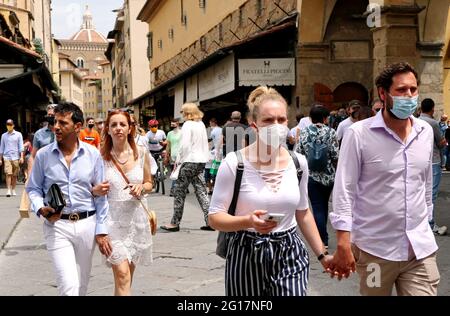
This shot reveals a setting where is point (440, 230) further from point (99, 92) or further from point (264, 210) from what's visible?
point (99, 92)

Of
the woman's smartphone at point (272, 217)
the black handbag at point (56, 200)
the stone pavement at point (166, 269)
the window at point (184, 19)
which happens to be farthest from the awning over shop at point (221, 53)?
the woman's smartphone at point (272, 217)

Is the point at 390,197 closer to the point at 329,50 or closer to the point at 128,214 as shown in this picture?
the point at 128,214

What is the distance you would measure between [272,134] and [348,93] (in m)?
15.2

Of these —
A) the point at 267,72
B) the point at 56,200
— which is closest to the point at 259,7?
the point at 267,72

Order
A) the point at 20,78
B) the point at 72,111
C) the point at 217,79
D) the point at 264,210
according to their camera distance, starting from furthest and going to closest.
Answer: the point at 217,79 < the point at 20,78 < the point at 72,111 < the point at 264,210

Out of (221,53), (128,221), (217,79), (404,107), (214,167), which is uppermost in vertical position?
(221,53)

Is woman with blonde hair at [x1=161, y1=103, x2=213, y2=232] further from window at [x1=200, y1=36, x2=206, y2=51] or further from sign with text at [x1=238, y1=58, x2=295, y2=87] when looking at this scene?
window at [x1=200, y1=36, x2=206, y2=51]

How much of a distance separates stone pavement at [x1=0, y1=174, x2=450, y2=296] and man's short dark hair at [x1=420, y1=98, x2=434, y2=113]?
149cm

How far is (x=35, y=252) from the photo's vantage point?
7688 mm

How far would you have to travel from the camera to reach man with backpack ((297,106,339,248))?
6.91m

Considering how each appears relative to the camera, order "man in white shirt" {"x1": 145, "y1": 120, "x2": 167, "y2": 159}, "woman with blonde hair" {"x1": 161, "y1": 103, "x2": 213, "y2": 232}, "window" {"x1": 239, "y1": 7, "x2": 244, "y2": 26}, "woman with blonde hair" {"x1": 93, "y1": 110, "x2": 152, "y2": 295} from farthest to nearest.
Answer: "window" {"x1": 239, "y1": 7, "x2": 244, "y2": 26}
"man in white shirt" {"x1": 145, "y1": 120, "x2": 167, "y2": 159}
"woman with blonde hair" {"x1": 161, "y1": 103, "x2": 213, "y2": 232}
"woman with blonde hair" {"x1": 93, "y1": 110, "x2": 152, "y2": 295}

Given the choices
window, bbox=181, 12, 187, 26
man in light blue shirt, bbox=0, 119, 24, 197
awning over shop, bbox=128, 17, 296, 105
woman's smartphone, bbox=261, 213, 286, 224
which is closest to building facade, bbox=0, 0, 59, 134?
man in light blue shirt, bbox=0, 119, 24, 197

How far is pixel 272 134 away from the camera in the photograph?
330 cm

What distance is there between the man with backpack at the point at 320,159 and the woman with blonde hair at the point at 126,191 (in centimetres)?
224
